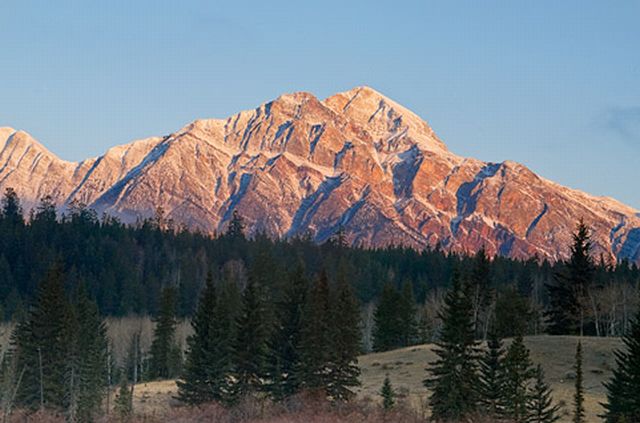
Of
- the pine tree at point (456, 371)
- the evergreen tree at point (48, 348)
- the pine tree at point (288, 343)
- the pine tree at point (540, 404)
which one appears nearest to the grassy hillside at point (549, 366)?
the pine tree at point (288, 343)

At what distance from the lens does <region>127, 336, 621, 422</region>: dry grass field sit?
77.8 meters

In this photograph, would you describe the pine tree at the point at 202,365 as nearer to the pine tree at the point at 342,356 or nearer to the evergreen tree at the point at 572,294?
the pine tree at the point at 342,356

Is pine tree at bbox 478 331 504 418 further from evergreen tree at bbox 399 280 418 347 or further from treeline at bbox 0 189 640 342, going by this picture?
evergreen tree at bbox 399 280 418 347

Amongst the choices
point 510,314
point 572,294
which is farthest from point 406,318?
point 572,294

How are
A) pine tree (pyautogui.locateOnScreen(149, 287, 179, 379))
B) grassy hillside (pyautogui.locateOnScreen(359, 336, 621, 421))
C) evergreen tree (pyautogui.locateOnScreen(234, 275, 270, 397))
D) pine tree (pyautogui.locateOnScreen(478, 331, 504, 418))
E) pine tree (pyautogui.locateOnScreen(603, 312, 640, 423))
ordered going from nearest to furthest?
pine tree (pyautogui.locateOnScreen(603, 312, 640, 423)) → pine tree (pyautogui.locateOnScreen(478, 331, 504, 418)) → evergreen tree (pyautogui.locateOnScreen(234, 275, 270, 397)) → grassy hillside (pyautogui.locateOnScreen(359, 336, 621, 421)) → pine tree (pyautogui.locateOnScreen(149, 287, 179, 379))

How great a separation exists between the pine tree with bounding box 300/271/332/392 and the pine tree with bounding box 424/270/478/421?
1047cm

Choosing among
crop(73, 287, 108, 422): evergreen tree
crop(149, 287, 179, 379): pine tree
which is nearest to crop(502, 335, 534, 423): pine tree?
crop(73, 287, 108, 422): evergreen tree

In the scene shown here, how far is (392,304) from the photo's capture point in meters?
119

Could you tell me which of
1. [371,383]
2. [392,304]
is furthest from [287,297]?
[392,304]

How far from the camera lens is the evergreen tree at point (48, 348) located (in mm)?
76812

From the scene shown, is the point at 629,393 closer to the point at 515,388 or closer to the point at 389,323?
the point at 515,388

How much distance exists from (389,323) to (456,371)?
191ft

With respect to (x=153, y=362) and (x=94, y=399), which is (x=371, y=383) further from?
(x=153, y=362)

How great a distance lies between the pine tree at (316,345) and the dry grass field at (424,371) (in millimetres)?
6080
